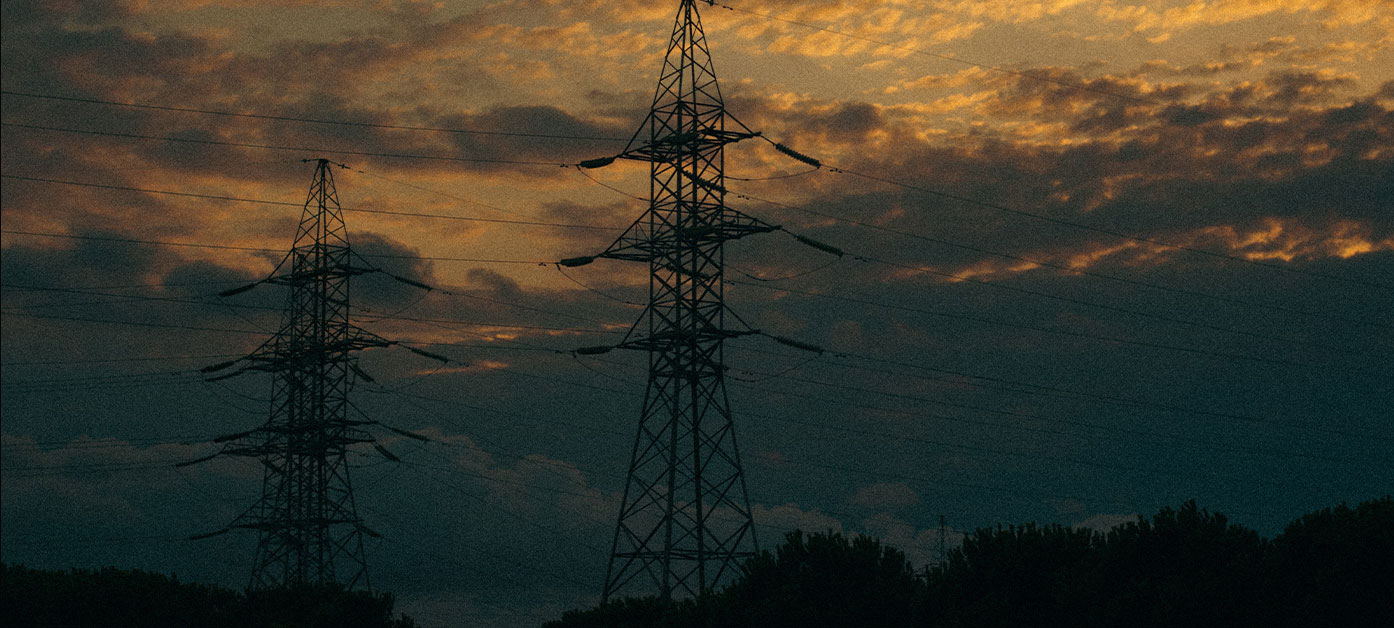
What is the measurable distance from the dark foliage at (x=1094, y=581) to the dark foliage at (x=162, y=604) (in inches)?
571

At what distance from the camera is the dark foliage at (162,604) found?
5488cm

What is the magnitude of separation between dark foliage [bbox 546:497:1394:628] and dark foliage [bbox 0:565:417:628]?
14.5 meters

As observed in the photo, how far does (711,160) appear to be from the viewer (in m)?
53.8

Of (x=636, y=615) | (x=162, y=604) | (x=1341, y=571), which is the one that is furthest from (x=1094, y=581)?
(x=162, y=604)

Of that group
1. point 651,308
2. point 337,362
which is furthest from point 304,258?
point 651,308

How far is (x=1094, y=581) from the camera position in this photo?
3912cm

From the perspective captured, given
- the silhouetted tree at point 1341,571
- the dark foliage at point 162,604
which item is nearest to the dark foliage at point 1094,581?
the silhouetted tree at point 1341,571

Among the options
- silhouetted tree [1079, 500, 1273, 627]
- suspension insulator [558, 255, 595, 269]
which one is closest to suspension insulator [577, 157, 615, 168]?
suspension insulator [558, 255, 595, 269]

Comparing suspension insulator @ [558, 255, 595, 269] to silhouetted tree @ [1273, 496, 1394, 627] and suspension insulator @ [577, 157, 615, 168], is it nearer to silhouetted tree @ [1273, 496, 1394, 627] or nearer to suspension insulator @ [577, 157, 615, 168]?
suspension insulator @ [577, 157, 615, 168]

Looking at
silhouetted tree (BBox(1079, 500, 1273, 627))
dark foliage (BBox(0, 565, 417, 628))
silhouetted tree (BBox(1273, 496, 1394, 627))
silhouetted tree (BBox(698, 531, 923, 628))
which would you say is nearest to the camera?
silhouetted tree (BBox(1273, 496, 1394, 627))

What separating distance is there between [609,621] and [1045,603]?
18.7 metres

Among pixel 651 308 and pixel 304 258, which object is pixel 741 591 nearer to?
pixel 651 308

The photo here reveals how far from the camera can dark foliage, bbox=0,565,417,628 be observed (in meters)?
54.9

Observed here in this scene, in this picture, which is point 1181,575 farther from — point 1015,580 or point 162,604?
point 162,604
